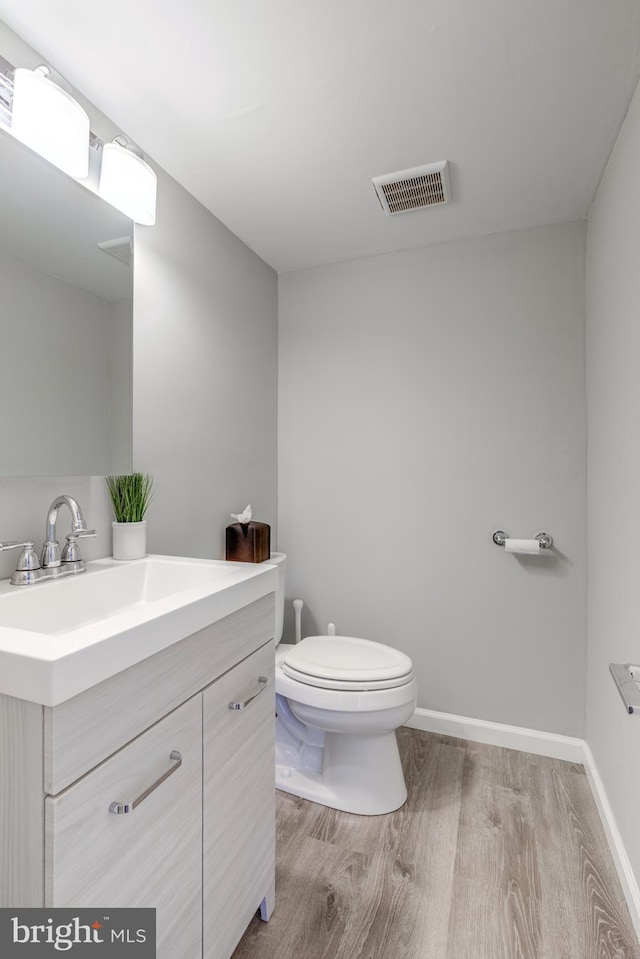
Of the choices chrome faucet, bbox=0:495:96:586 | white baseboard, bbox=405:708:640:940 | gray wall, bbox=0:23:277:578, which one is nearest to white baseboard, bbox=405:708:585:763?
white baseboard, bbox=405:708:640:940

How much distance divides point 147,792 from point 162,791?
49 millimetres

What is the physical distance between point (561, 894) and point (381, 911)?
509 millimetres

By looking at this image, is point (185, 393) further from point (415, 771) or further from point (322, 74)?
point (415, 771)

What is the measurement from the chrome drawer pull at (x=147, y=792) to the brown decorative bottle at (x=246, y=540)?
2.28ft

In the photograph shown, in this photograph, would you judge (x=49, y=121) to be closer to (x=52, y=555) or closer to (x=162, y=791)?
(x=52, y=555)

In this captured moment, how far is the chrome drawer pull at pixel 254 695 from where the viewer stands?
1.05 meters

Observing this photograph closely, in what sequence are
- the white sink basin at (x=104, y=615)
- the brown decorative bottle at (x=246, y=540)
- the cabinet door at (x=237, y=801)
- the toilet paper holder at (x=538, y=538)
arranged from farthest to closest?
the toilet paper holder at (x=538, y=538) → the brown decorative bottle at (x=246, y=540) → the cabinet door at (x=237, y=801) → the white sink basin at (x=104, y=615)

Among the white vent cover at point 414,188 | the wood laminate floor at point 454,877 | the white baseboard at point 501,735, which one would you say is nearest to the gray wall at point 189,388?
A: the white vent cover at point 414,188

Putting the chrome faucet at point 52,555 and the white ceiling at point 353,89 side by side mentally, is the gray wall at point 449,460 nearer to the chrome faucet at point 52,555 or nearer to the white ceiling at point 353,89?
the white ceiling at point 353,89

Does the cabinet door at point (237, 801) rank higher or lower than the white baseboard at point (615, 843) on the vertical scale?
higher

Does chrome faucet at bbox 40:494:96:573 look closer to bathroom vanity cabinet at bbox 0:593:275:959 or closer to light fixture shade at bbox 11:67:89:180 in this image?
bathroom vanity cabinet at bbox 0:593:275:959

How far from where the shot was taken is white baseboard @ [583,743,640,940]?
4.00ft

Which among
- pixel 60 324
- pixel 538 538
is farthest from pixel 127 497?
pixel 538 538

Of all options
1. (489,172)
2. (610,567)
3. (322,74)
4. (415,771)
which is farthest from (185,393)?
(415,771)
